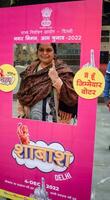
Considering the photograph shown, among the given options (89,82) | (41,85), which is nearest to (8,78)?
(41,85)

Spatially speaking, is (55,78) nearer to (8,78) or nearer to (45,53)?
(45,53)

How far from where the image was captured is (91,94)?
2893 millimetres

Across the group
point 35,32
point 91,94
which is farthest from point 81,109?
point 35,32

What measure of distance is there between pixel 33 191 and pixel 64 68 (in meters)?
0.93

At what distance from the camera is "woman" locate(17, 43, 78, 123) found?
2.97 meters

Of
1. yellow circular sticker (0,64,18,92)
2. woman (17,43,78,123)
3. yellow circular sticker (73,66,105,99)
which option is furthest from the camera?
yellow circular sticker (0,64,18,92)

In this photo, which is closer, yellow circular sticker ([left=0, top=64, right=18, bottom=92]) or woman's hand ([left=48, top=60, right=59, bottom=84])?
woman's hand ([left=48, top=60, right=59, bottom=84])

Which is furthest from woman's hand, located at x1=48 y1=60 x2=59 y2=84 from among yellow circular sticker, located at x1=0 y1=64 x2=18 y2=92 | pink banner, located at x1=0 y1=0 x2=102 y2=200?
yellow circular sticker, located at x1=0 y1=64 x2=18 y2=92

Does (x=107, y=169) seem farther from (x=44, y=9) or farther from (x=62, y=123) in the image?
(x=44, y=9)

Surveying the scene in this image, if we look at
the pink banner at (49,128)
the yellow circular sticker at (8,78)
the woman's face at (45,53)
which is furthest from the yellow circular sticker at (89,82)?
the yellow circular sticker at (8,78)

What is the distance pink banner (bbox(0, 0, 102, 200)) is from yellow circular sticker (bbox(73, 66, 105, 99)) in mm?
40

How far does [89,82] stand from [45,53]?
0.36 m

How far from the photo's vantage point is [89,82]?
289 centimetres

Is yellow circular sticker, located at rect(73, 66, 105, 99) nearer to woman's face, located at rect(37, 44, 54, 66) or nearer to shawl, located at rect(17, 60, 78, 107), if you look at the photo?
shawl, located at rect(17, 60, 78, 107)
